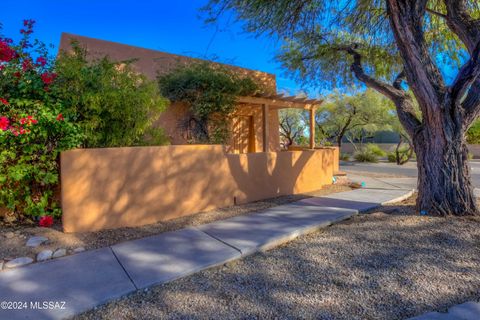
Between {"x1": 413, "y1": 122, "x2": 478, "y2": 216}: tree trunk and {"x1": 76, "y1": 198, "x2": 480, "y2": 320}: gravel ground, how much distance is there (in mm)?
878

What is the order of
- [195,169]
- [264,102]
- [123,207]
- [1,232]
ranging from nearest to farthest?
1. [1,232]
2. [123,207]
3. [195,169]
4. [264,102]

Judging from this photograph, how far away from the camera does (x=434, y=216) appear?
5188 mm

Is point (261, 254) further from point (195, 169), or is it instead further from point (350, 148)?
point (350, 148)

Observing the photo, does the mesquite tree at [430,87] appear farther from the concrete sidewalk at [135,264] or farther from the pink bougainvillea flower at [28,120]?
the pink bougainvillea flower at [28,120]

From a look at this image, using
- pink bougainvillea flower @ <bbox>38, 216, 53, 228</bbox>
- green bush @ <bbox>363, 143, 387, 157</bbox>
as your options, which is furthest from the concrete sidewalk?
green bush @ <bbox>363, 143, 387, 157</bbox>

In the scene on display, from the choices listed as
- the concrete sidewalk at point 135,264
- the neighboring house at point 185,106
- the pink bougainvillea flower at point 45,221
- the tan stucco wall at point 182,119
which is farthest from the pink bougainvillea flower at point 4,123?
the tan stucco wall at point 182,119

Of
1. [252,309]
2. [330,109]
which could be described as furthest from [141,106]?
[330,109]

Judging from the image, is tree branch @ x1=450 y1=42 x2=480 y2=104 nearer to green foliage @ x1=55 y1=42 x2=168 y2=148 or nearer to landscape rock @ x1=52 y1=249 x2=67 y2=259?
green foliage @ x1=55 y1=42 x2=168 y2=148

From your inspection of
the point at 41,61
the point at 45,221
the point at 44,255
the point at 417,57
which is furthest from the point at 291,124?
the point at 44,255

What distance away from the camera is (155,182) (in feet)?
17.4

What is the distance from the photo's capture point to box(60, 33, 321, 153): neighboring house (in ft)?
27.6

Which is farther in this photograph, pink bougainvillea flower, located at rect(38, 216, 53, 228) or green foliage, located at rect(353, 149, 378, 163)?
green foliage, located at rect(353, 149, 378, 163)

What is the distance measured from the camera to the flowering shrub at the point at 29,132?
13.9 feet

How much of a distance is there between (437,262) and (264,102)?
291 inches
